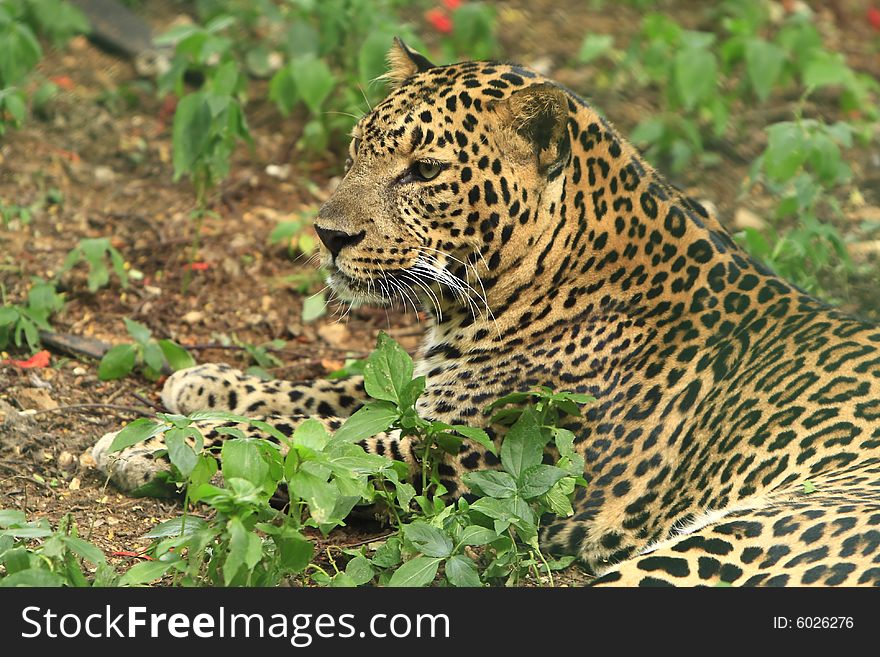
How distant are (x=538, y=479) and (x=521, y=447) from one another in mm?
237

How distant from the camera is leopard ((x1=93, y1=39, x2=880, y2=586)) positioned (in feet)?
21.8

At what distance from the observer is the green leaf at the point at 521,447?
6.43m

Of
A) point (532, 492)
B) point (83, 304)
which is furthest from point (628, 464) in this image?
point (83, 304)

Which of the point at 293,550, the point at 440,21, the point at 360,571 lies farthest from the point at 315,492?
the point at 440,21

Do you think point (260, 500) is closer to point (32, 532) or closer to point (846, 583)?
point (32, 532)

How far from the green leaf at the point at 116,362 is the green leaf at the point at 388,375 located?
2432 millimetres

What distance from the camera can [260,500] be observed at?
18.2ft

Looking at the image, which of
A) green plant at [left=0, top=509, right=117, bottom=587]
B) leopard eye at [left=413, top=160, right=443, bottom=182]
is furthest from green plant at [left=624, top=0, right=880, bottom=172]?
green plant at [left=0, top=509, right=117, bottom=587]

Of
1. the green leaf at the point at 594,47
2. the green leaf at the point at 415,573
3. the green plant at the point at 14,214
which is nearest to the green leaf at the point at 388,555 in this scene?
the green leaf at the point at 415,573

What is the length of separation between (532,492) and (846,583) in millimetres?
1550

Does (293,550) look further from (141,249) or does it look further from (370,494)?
(141,249)

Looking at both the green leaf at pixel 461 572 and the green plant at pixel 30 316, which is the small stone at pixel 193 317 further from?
the green leaf at pixel 461 572

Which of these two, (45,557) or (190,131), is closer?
(45,557)

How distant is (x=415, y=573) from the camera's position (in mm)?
5836
